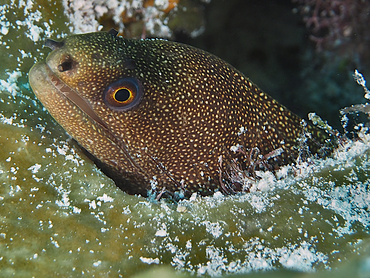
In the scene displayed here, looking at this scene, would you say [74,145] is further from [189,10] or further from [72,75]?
[189,10]

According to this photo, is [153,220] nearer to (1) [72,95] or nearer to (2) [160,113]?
(2) [160,113]

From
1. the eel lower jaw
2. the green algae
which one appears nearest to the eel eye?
the eel lower jaw

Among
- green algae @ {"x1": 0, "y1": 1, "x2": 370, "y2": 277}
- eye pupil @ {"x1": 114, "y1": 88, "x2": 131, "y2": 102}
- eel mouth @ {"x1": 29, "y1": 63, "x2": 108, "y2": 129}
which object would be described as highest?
eel mouth @ {"x1": 29, "y1": 63, "x2": 108, "y2": 129}

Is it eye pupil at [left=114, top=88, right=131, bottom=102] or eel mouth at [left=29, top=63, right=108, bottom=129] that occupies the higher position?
eel mouth at [left=29, top=63, right=108, bottom=129]

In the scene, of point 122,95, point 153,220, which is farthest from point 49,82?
point 153,220

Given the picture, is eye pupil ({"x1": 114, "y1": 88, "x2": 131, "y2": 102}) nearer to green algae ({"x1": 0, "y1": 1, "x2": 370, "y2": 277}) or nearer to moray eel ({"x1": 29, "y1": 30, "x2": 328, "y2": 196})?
moray eel ({"x1": 29, "y1": 30, "x2": 328, "y2": 196})

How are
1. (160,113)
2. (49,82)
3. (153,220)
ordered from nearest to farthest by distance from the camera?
(153,220)
(49,82)
(160,113)

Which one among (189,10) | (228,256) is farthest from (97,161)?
(189,10)
